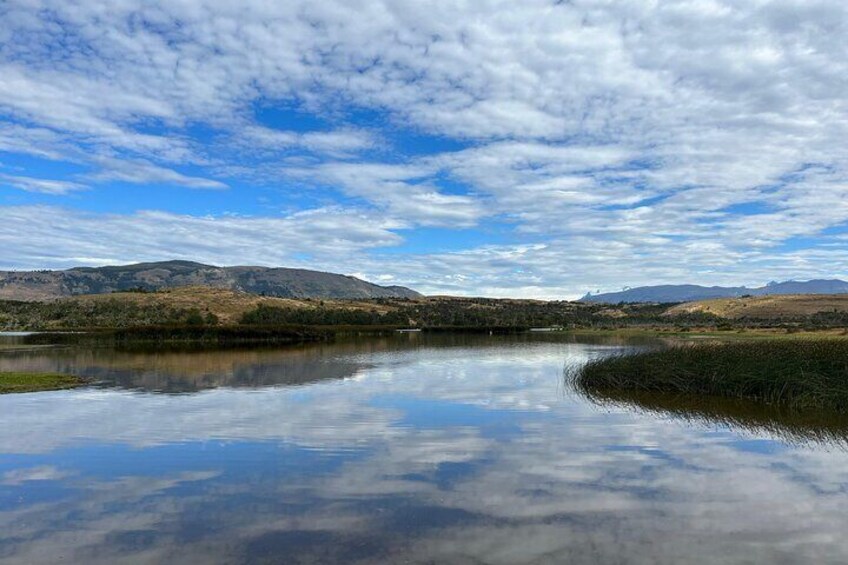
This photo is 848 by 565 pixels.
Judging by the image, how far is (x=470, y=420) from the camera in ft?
75.8

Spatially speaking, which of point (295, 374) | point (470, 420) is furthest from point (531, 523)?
point (295, 374)

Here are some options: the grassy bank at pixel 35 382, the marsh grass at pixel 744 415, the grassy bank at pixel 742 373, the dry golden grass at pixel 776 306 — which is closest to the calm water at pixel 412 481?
the marsh grass at pixel 744 415

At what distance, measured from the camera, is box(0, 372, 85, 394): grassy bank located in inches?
1177

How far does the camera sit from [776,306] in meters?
147

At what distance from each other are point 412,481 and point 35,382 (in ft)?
83.5

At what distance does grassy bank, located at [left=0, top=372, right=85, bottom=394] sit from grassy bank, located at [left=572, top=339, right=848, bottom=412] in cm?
2555

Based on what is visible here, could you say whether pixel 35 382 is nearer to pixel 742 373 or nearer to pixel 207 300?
pixel 742 373

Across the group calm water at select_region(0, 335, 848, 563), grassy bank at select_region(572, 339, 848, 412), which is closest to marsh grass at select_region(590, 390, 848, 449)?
calm water at select_region(0, 335, 848, 563)

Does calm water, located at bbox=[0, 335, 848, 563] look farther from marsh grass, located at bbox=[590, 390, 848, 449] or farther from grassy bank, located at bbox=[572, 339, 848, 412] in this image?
grassy bank, located at bbox=[572, 339, 848, 412]

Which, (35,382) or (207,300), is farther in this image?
(207,300)

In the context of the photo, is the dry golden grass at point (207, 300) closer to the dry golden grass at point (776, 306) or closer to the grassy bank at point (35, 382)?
the grassy bank at point (35, 382)

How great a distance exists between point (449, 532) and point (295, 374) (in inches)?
1157

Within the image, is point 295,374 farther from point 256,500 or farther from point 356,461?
point 256,500

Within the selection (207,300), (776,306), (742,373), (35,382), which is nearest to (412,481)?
(742,373)
